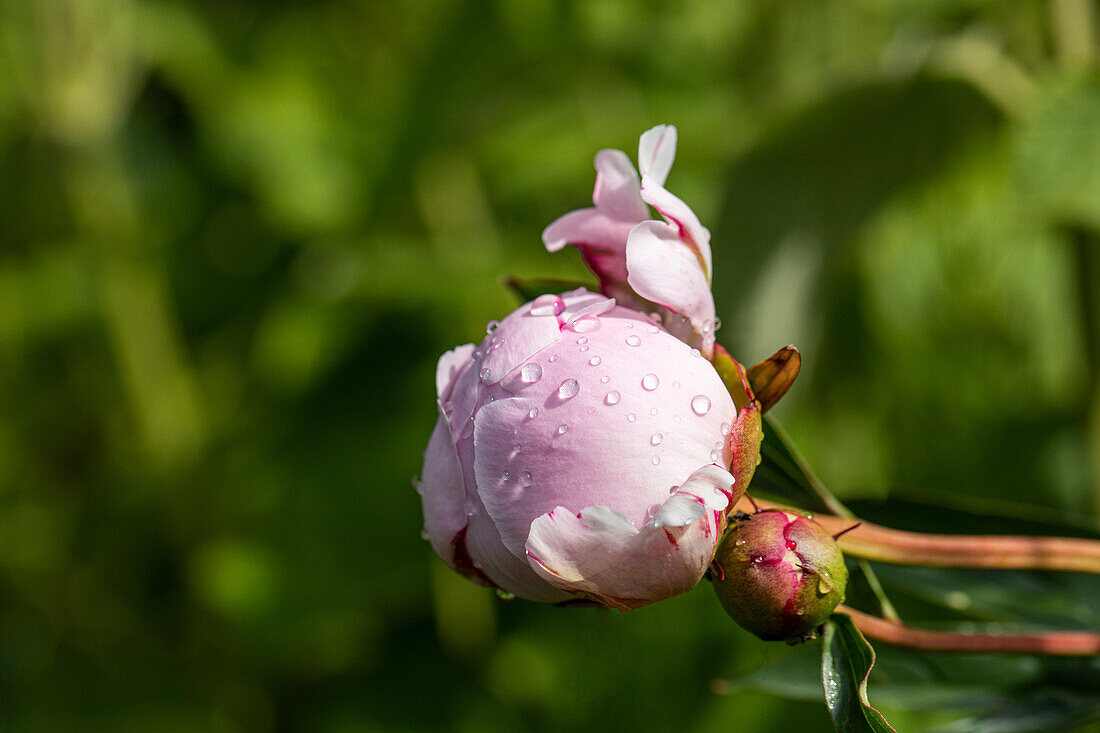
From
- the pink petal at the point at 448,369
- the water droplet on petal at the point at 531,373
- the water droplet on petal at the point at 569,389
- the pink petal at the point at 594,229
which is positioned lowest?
the pink petal at the point at 448,369

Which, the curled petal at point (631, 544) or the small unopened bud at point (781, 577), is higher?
the curled petal at point (631, 544)

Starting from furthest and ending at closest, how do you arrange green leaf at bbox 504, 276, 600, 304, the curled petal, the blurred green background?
the blurred green background → green leaf at bbox 504, 276, 600, 304 → the curled petal

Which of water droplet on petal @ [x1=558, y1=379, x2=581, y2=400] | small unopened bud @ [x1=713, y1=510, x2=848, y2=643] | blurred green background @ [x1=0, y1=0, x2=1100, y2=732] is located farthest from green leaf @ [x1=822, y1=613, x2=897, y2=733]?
blurred green background @ [x1=0, y1=0, x2=1100, y2=732]

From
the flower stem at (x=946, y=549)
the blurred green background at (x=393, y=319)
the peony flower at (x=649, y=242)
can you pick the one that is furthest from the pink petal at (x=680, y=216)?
the blurred green background at (x=393, y=319)

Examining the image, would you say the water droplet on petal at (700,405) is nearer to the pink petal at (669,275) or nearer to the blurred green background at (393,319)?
the pink petal at (669,275)

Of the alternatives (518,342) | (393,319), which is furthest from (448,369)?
(393,319)

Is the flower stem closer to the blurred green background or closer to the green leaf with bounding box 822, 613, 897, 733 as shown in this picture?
the green leaf with bounding box 822, 613, 897, 733

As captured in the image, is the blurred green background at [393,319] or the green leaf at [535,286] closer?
the green leaf at [535,286]
